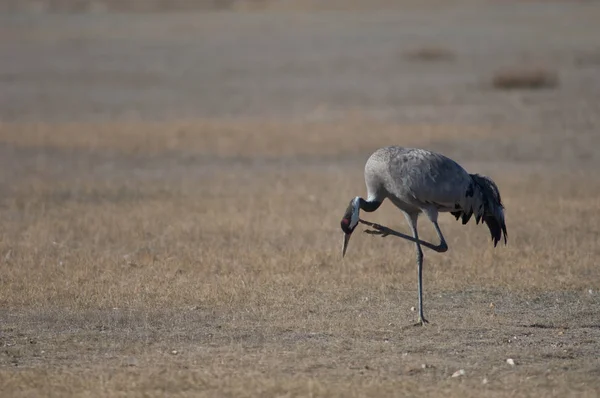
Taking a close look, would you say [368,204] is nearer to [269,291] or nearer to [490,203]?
[490,203]

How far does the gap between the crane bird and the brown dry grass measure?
2.35 feet

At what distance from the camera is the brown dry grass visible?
642cm

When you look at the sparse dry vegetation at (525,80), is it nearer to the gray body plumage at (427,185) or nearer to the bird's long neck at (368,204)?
the gray body plumage at (427,185)

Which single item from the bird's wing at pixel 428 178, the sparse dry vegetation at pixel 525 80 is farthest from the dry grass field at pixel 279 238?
the bird's wing at pixel 428 178

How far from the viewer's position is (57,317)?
26.0 feet

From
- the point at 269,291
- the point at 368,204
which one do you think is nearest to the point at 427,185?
the point at 368,204

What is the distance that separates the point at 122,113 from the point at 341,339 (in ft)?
49.4

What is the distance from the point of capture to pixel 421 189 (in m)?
8.00

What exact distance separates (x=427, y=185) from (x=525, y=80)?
53.1ft

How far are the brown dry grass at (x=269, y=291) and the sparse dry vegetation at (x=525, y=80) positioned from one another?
29.2ft

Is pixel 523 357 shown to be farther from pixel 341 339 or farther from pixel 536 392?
pixel 341 339

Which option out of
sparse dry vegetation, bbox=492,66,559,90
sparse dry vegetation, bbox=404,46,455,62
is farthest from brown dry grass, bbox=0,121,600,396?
sparse dry vegetation, bbox=404,46,455,62

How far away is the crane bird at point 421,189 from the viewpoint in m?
8.04

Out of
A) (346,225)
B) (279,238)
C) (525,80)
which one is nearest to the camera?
(346,225)
